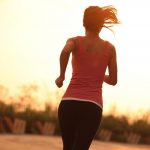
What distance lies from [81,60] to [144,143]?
37.5 ft

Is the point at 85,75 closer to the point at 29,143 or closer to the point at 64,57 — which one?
the point at 64,57

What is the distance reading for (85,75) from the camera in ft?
13.2

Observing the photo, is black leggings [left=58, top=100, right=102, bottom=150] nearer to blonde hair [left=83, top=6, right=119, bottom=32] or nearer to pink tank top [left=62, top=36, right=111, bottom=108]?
pink tank top [left=62, top=36, right=111, bottom=108]

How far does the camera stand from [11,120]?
13000 mm

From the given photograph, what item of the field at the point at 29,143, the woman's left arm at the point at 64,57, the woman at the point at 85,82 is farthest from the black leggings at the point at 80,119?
the field at the point at 29,143

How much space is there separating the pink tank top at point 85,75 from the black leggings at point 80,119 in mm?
41

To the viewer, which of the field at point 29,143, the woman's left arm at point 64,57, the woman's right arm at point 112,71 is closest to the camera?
the woman's left arm at point 64,57

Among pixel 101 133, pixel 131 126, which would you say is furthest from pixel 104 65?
pixel 131 126

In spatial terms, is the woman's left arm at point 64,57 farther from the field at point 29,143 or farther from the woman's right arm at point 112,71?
the field at point 29,143

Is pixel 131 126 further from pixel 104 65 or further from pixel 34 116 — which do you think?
pixel 104 65

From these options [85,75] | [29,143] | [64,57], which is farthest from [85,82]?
[29,143]

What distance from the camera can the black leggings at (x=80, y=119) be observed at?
403cm

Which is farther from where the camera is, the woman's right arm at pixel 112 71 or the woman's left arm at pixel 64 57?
the woman's right arm at pixel 112 71

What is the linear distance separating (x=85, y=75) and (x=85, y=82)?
0.05m
